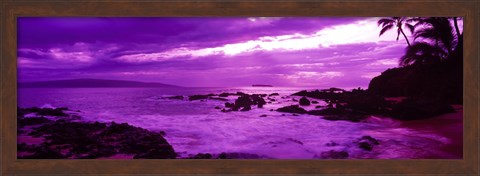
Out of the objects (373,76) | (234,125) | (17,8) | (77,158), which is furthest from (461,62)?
(17,8)

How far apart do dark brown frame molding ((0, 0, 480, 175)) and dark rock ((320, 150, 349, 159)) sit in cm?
5

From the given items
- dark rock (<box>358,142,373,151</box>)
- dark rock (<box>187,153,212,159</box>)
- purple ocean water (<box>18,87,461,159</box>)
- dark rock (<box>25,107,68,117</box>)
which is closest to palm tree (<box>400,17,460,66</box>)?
purple ocean water (<box>18,87,461,159</box>)

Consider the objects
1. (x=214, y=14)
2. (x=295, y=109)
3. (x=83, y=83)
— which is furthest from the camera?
(x=295, y=109)

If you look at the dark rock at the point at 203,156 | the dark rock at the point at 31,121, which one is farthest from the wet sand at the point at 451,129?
the dark rock at the point at 31,121

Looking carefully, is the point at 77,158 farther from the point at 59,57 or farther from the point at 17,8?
the point at 17,8

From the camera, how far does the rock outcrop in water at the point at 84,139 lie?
3975mm

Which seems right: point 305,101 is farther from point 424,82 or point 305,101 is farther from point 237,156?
point 424,82

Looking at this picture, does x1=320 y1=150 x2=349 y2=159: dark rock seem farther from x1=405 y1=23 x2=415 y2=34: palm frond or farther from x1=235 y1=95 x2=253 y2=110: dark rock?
x1=405 y1=23 x2=415 y2=34: palm frond

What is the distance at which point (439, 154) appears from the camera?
13.2ft

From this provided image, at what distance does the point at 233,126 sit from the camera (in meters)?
4.04

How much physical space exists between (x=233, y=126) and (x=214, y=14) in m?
0.93

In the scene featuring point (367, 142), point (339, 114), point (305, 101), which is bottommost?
point (367, 142)

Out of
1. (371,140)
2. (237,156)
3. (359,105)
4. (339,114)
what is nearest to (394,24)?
(359,105)
